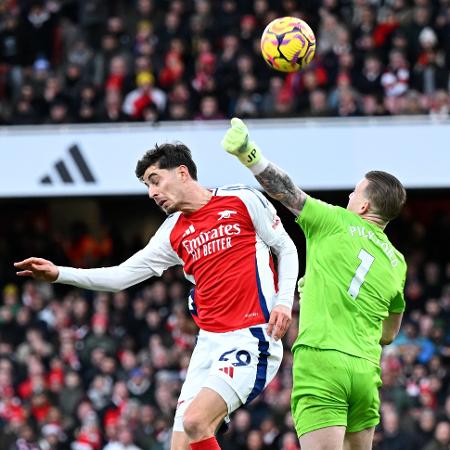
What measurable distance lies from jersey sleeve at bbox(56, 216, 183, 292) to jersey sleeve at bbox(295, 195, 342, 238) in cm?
117

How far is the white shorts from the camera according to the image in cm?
749

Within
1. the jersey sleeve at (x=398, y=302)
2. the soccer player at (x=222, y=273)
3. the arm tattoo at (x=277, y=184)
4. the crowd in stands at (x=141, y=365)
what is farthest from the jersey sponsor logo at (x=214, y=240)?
the crowd in stands at (x=141, y=365)

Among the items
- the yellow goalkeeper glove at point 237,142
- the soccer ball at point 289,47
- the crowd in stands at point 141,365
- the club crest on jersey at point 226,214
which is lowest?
the crowd in stands at point 141,365

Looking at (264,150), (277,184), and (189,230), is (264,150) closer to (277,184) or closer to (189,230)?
(189,230)

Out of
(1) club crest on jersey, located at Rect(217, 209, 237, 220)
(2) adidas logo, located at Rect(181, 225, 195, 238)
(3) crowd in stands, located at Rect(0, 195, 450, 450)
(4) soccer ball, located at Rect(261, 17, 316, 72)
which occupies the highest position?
(4) soccer ball, located at Rect(261, 17, 316, 72)

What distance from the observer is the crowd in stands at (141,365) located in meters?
14.7

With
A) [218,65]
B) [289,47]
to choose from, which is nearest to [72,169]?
[218,65]

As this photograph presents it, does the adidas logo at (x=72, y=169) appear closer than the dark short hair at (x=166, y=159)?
No

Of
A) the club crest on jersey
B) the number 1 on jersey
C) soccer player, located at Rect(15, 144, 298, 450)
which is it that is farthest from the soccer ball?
the number 1 on jersey

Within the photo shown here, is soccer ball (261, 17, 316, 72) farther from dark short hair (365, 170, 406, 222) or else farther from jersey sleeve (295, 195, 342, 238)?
jersey sleeve (295, 195, 342, 238)

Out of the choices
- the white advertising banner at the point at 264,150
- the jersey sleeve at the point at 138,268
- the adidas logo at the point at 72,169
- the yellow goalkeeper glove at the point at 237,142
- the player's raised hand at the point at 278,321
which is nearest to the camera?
the yellow goalkeeper glove at the point at 237,142

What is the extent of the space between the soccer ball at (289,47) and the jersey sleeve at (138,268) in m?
1.80

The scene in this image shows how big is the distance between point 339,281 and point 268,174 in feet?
2.47

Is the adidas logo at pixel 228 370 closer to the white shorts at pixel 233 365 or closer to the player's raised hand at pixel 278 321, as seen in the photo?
the white shorts at pixel 233 365
